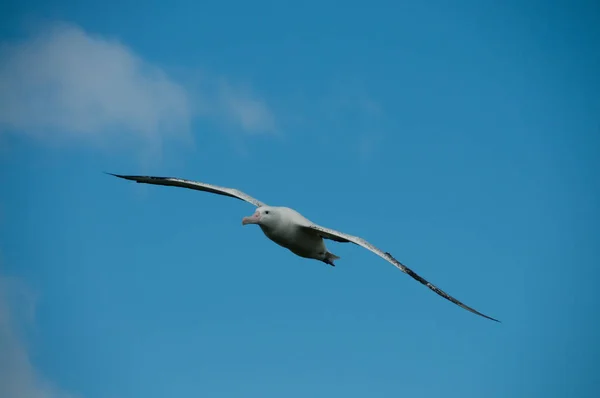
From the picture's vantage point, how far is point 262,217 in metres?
20.2

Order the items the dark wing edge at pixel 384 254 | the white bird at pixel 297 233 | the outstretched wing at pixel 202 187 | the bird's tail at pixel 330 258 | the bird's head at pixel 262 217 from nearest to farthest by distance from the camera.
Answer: the dark wing edge at pixel 384 254 < the white bird at pixel 297 233 < the bird's head at pixel 262 217 < the bird's tail at pixel 330 258 < the outstretched wing at pixel 202 187

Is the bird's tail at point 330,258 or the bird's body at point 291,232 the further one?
the bird's tail at point 330,258

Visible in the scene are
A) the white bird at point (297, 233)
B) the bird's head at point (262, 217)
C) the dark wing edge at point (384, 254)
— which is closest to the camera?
the dark wing edge at point (384, 254)

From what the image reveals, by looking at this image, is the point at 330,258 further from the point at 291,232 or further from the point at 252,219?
the point at 252,219

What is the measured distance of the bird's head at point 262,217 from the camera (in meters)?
20.1

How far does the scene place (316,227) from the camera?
65.5 feet

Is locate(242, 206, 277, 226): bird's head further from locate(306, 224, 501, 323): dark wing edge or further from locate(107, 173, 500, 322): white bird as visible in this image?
locate(306, 224, 501, 323): dark wing edge

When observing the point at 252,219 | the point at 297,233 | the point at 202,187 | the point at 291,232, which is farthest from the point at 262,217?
the point at 202,187

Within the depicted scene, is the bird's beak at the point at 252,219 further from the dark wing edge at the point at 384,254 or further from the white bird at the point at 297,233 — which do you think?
the dark wing edge at the point at 384,254

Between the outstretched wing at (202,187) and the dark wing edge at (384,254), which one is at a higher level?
the outstretched wing at (202,187)

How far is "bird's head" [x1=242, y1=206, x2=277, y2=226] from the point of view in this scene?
65.9 feet

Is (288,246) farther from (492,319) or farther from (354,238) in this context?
(492,319)

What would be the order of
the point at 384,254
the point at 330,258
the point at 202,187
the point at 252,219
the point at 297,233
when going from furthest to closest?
the point at 202,187 → the point at 330,258 → the point at 297,233 → the point at 252,219 → the point at 384,254

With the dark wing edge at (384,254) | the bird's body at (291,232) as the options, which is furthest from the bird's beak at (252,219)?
the dark wing edge at (384,254)
